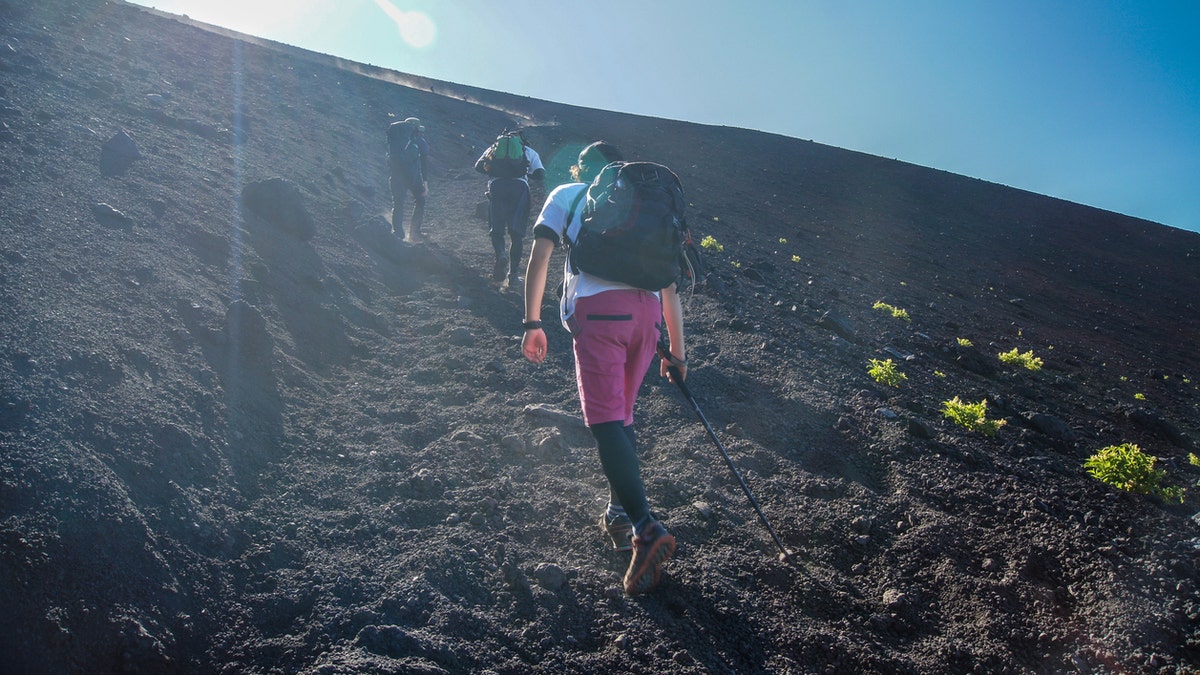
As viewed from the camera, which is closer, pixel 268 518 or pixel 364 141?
pixel 268 518

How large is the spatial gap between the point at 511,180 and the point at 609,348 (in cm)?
525

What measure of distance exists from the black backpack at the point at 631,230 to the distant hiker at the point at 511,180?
4.77 m

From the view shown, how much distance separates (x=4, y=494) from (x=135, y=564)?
54 centimetres

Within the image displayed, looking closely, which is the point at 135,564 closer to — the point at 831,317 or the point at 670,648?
the point at 670,648

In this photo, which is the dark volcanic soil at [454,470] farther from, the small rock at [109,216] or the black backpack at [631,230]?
the black backpack at [631,230]

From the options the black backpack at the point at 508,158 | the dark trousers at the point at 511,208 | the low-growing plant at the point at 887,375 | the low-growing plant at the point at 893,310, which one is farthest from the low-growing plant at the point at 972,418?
the black backpack at the point at 508,158

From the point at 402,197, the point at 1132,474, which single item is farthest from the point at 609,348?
the point at 402,197

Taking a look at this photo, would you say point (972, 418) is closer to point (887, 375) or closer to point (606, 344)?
point (887, 375)

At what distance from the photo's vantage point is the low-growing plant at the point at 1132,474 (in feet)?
12.5

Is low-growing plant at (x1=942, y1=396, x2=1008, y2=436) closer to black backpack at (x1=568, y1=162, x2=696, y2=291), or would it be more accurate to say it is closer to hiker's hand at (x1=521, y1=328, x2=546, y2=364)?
black backpack at (x1=568, y1=162, x2=696, y2=291)

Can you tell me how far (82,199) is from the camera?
584cm

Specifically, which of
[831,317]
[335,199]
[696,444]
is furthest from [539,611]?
[335,199]

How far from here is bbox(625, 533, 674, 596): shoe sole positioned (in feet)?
9.31

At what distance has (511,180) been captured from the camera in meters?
7.68
